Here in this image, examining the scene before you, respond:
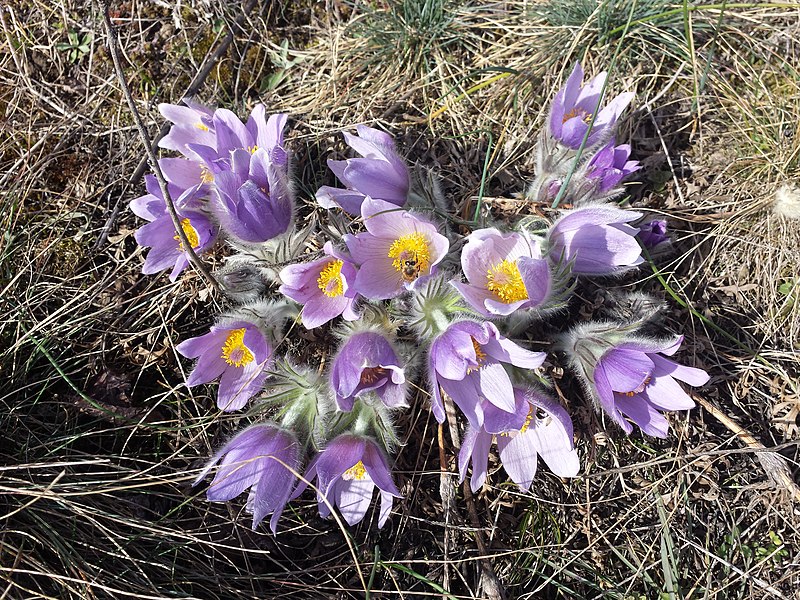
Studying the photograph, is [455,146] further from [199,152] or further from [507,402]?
[507,402]

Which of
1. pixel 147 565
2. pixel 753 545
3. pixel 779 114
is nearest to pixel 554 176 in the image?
pixel 779 114

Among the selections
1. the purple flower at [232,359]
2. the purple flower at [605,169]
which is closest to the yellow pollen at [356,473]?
the purple flower at [232,359]

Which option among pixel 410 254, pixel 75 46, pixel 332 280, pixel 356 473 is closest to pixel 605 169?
pixel 410 254

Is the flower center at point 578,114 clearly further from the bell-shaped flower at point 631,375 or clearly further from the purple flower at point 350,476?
the purple flower at point 350,476

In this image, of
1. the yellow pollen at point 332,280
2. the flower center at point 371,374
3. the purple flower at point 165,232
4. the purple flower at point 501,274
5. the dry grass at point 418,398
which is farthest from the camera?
the dry grass at point 418,398

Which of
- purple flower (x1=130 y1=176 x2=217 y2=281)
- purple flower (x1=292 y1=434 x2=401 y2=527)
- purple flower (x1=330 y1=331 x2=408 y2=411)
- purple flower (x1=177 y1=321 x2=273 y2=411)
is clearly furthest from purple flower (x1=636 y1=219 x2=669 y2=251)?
purple flower (x1=130 y1=176 x2=217 y2=281)
